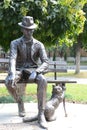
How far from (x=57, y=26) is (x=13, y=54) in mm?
4903

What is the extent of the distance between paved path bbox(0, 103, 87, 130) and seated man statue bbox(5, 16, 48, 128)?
0.25 metres

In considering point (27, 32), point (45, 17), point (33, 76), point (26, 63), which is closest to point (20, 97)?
point (26, 63)

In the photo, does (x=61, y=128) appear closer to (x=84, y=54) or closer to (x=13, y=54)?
(x=13, y=54)

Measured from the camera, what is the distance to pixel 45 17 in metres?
12.1

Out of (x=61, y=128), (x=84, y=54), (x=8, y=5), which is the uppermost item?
(x=8, y=5)

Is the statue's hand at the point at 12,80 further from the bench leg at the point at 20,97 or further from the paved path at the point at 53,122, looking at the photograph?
the paved path at the point at 53,122

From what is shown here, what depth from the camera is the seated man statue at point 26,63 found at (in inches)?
281

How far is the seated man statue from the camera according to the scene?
7.13 m

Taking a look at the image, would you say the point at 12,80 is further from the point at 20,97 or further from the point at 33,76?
the point at 20,97

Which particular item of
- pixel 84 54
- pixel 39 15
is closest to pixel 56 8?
pixel 39 15

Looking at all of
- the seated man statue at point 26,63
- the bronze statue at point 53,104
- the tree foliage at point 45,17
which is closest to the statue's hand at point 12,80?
the seated man statue at point 26,63

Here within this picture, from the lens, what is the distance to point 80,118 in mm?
7953

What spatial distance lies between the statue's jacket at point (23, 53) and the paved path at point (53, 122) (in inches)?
38.2

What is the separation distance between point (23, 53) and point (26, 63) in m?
0.22
